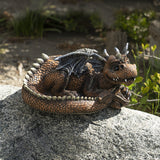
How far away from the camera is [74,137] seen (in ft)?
6.95

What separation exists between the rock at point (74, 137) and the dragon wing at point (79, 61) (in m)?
0.42

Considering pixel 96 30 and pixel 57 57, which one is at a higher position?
pixel 57 57

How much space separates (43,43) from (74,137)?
9.81 feet

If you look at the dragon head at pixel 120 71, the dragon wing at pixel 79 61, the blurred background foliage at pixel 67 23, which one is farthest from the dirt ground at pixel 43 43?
the dragon head at pixel 120 71

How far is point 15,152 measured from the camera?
2082 mm

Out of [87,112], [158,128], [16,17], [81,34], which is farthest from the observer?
[81,34]

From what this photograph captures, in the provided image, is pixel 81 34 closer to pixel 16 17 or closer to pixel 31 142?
pixel 16 17

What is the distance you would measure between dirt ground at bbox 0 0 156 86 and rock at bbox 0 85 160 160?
1214 millimetres

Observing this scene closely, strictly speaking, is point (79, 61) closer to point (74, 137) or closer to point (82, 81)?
point (82, 81)

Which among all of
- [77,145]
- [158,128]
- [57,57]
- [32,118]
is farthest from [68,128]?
[158,128]

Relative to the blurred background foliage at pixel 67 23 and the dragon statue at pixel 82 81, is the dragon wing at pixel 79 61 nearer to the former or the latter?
the dragon statue at pixel 82 81

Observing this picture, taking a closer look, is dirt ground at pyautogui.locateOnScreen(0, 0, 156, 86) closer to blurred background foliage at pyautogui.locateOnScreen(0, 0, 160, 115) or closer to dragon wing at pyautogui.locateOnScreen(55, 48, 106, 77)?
blurred background foliage at pyautogui.locateOnScreen(0, 0, 160, 115)

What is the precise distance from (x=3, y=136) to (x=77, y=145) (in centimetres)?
65

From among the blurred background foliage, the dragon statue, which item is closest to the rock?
the dragon statue
